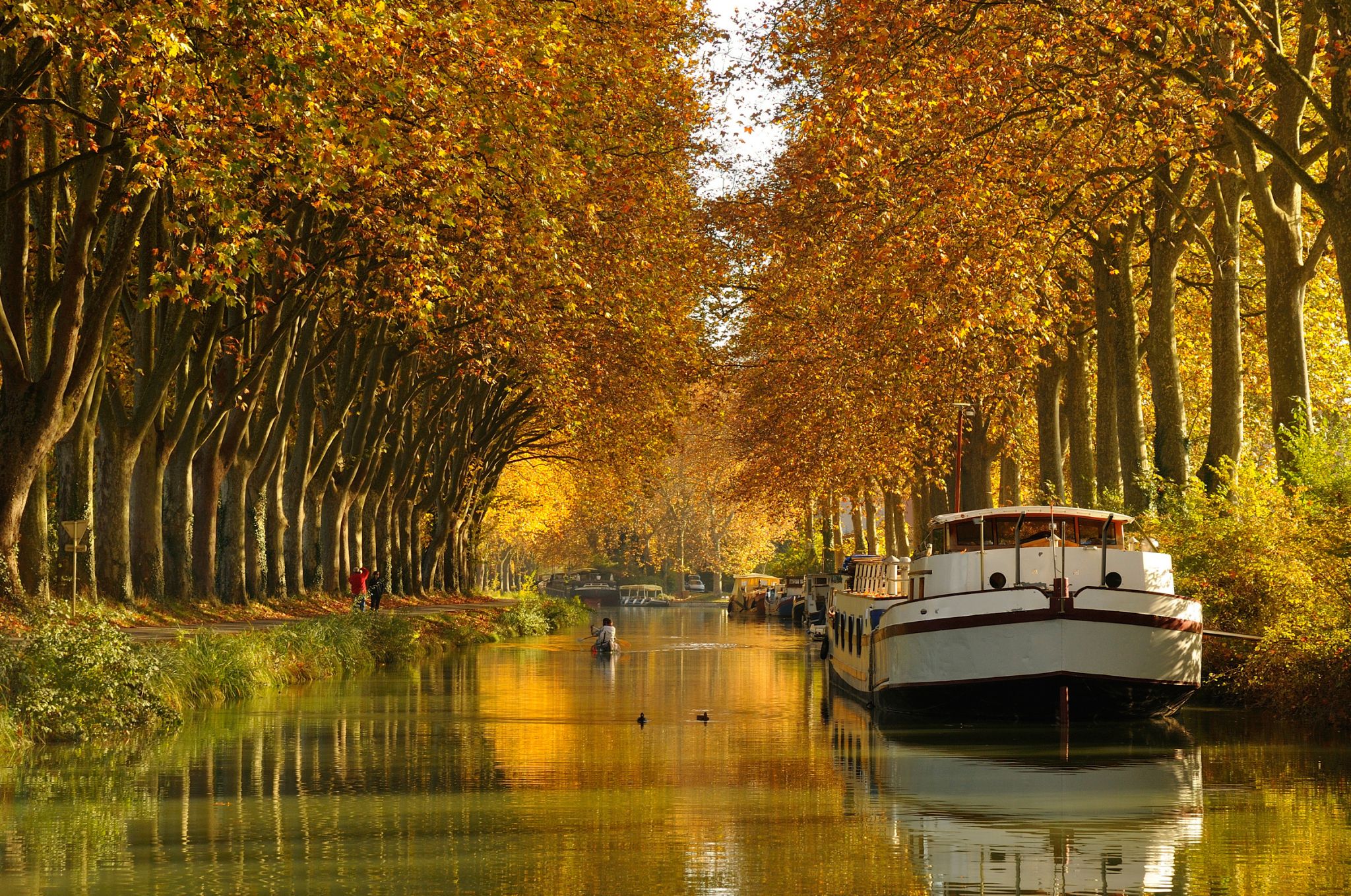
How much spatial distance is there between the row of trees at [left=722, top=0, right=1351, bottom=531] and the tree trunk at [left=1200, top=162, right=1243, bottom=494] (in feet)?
0.18

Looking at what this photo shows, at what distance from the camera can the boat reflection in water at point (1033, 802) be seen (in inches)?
481

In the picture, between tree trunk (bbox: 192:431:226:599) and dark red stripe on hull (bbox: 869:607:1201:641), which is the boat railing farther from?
tree trunk (bbox: 192:431:226:599)

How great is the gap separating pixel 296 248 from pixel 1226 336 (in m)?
17.5

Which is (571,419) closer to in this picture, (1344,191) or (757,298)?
(757,298)

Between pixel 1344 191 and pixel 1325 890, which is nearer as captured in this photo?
pixel 1325 890

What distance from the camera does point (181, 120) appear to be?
790 inches

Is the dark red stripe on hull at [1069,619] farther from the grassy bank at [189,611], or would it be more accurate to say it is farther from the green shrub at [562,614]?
the green shrub at [562,614]

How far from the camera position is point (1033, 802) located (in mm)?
15992

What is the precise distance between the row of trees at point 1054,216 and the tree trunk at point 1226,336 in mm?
56

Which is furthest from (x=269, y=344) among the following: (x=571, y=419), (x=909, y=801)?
(x=909, y=801)

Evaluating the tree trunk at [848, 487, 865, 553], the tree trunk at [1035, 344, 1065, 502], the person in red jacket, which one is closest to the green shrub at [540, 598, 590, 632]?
the tree trunk at [848, 487, 865, 553]

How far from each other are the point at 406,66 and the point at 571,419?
2260 centimetres

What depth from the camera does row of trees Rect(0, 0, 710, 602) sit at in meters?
20.2

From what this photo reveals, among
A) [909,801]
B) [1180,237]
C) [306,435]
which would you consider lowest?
[909,801]
